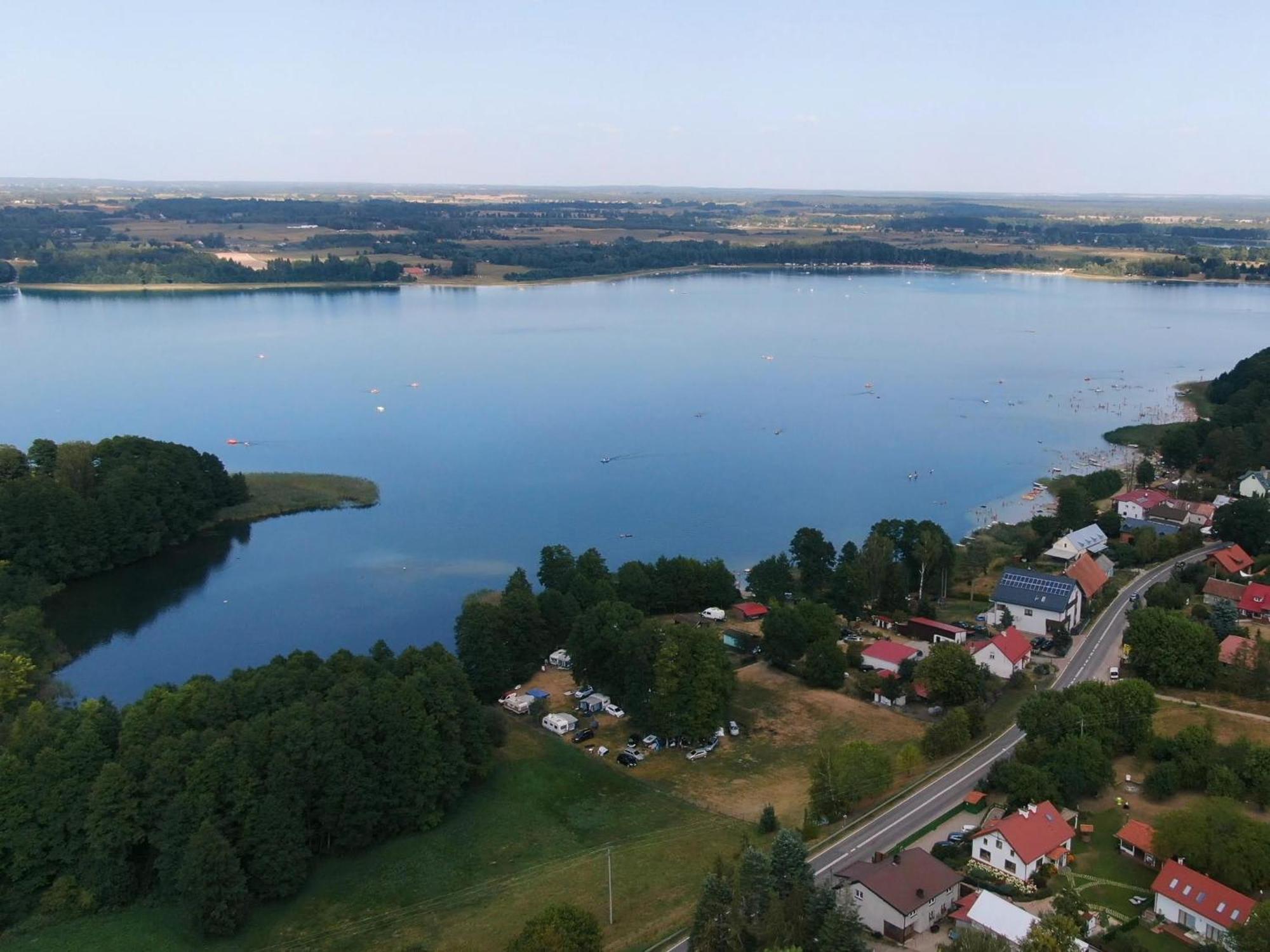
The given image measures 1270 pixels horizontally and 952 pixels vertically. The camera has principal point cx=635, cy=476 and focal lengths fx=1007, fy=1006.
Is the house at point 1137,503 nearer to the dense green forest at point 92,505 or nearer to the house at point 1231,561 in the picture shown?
the house at point 1231,561

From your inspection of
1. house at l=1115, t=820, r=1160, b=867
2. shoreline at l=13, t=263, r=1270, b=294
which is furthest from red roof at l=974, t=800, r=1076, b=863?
shoreline at l=13, t=263, r=1270, b=294

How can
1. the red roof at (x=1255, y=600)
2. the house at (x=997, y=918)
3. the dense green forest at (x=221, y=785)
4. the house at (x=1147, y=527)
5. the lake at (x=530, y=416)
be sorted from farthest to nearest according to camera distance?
the house at (x=1147, y=527) → the lake at (x=530, y=416) → the red roof at (x=1255, y=600) → the dense green forest at (x=221, y=785) → the house at (x=997, y=918)

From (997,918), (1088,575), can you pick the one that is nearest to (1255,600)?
(1088,575)

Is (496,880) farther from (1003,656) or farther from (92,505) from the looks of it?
(92,505)

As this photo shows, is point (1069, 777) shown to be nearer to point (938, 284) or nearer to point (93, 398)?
point (93, 398)

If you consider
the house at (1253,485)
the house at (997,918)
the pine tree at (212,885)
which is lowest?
the pine tree at (212,885)

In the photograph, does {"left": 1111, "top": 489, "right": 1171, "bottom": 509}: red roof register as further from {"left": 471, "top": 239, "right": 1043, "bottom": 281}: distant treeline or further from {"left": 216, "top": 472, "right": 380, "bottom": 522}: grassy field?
{"left": 471, "top": 239, "right": 1043, "bottom": 281}: distant treeline

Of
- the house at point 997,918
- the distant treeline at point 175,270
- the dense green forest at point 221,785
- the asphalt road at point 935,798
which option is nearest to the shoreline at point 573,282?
the distant treeline at point 175,270
